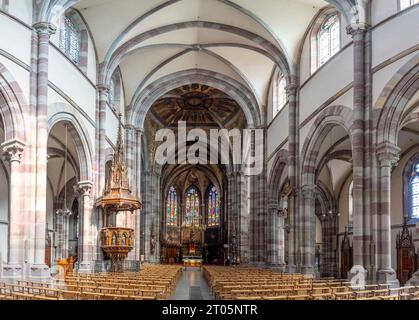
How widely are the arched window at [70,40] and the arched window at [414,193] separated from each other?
18.3 m

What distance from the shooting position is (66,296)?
12.5 meters

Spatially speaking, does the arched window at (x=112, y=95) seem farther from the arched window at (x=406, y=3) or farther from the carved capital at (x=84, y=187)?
the arched window at (x=406, y=3)

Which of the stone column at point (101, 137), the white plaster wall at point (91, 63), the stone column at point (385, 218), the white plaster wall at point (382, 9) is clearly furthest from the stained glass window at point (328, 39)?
the white plaster wall at point (91, 63)

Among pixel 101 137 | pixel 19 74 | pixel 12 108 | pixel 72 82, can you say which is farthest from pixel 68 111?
pixel 12 108

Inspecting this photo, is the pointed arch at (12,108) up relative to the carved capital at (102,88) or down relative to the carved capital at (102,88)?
down

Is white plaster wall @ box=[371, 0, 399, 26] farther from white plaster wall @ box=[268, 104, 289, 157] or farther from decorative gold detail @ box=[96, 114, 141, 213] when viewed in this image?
decorative gold detail @ box=[96, 114, 141, 213]

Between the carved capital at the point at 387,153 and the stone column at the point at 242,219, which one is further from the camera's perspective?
the stone column at the point at 242,219

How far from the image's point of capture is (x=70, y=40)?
2569 cm

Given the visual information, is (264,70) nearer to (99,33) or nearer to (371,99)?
(99,33)

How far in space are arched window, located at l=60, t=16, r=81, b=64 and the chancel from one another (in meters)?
0.11

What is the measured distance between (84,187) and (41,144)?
721cm

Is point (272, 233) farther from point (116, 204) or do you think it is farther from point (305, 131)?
point (116, 204)

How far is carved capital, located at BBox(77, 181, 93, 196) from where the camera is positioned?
1043 inches

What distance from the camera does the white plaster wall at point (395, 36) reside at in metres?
17.5
